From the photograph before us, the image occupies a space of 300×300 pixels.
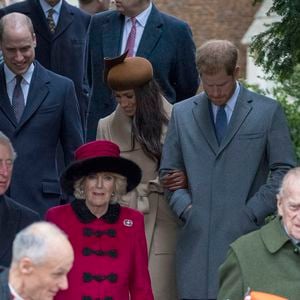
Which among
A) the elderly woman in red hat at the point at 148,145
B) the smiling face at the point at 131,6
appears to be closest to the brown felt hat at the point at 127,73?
the elderly woman in red hat at the point at 148,145

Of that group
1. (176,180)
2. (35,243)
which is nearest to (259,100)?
(176,180)

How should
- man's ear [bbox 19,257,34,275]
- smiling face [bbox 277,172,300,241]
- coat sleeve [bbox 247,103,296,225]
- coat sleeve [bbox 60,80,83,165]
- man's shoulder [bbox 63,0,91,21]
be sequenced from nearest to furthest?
1. man's ear [bbox 19,257,34,275]
2. smiling face [bbox 277,172,300,241]
3. coat sleeve [bbox 247,103,296,225]
4. coat sleeve [bbox 60,80,83,165]
5. man's shoulder [bbox 63,0,91,21]

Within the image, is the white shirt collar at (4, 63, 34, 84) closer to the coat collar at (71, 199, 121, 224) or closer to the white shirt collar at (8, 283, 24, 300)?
the coat collar at (71, 199, 121, 224)

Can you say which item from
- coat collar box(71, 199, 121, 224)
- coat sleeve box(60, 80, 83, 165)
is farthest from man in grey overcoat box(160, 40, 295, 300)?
coat sleeve box(60, 80, 83, 165)

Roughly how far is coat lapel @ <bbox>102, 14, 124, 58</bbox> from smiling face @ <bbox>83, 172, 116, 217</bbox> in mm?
1887

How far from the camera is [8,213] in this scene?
784 centimetres

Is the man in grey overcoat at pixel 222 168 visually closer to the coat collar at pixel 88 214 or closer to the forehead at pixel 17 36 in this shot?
the coat collar at pixel 88 214

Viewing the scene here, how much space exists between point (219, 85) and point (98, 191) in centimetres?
100

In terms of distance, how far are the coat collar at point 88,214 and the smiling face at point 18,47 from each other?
147 cm

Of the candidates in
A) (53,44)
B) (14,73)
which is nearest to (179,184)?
(14,73)

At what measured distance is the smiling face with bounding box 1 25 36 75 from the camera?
9.02m

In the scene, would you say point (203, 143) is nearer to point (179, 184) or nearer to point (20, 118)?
point (179, 184)

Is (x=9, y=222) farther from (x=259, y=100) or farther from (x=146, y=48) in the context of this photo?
(x=146, y=48)

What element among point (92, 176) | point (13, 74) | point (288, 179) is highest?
point (13, 74)
